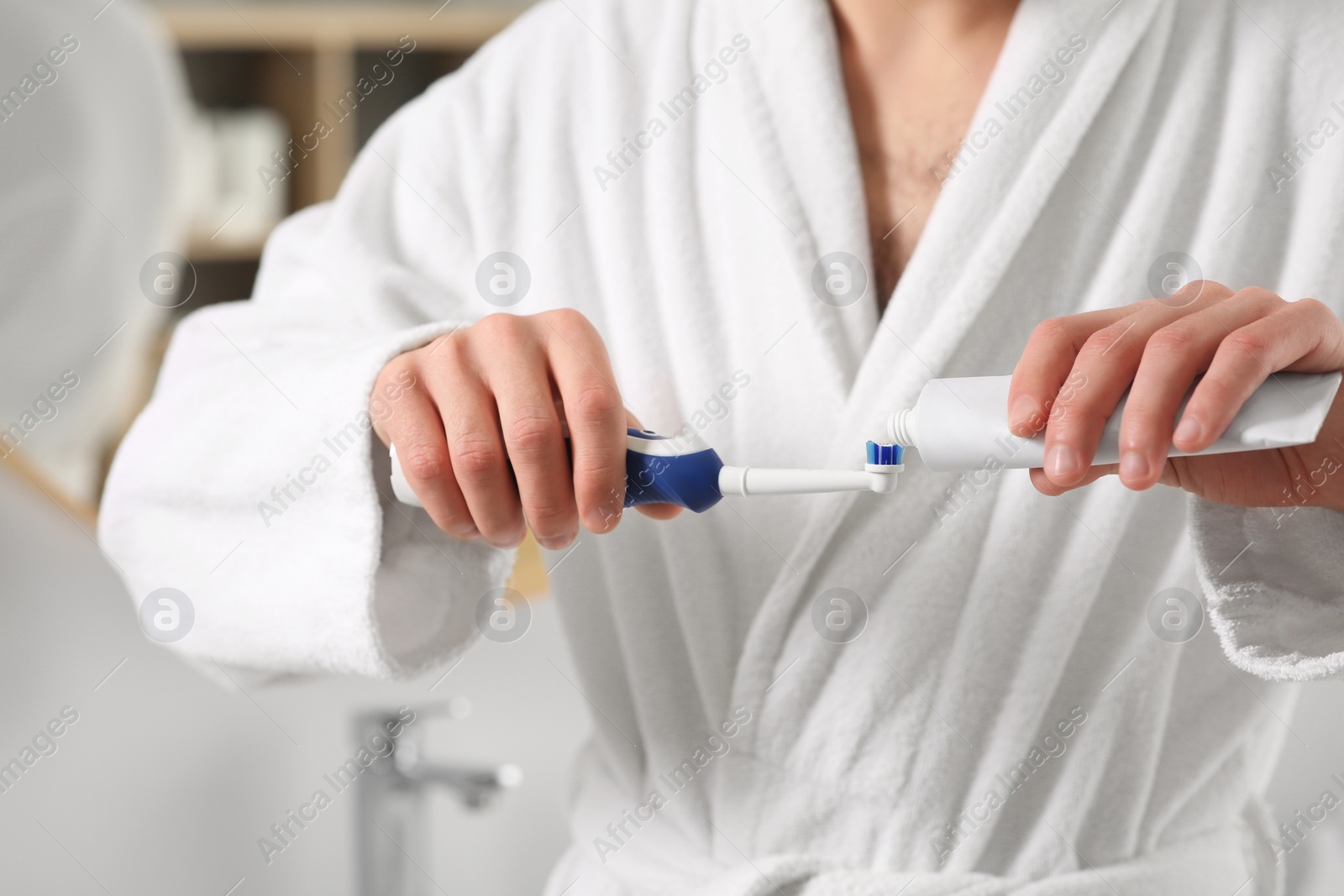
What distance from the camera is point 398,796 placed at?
3.01 ft

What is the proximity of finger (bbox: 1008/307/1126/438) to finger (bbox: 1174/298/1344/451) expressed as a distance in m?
0.04

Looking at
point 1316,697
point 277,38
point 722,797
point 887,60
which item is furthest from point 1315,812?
point 277,38

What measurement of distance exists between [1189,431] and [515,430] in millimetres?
227

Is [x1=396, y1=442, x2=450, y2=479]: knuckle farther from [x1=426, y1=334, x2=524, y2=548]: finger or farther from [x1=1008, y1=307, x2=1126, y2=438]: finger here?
[x1=1008, y1=307, x2=1126, y2=438]: finger

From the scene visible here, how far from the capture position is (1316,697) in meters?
0.74

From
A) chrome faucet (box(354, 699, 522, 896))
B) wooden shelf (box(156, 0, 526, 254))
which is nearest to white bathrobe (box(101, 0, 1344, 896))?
chrome faucet (box(354, 699, 522, 896))

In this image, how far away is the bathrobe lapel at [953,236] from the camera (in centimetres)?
51

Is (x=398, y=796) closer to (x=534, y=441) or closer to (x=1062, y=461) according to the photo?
(x=534, y=441)

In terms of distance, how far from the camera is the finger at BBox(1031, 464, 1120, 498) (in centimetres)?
35

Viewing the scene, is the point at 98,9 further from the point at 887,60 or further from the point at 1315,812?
the point at 1315,812

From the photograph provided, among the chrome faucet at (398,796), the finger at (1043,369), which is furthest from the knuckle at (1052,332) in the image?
the chrome faucet at (398,796)

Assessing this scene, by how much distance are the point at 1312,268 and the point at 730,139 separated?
30 centimetres

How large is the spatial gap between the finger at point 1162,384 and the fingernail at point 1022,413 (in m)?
0.03

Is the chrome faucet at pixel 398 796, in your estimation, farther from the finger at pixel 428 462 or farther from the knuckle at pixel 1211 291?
the knuckle at pixel 1211 291
